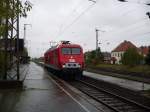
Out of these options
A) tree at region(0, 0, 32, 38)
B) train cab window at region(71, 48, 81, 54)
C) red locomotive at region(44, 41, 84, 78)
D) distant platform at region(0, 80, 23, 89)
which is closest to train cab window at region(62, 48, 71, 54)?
red locomotive at region(44, 41, 84, 78)

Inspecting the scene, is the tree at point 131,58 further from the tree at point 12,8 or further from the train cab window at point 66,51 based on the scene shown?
the tree at point 12,8

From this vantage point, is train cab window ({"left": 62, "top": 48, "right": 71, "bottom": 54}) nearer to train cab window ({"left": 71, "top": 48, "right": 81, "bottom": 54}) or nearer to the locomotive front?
the locomotive front

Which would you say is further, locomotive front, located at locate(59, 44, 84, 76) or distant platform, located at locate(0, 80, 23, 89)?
locomotive front, located at locate(59, 44, 84, 76)

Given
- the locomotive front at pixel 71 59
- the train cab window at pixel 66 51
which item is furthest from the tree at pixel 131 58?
the train cab window at pixel 66 51

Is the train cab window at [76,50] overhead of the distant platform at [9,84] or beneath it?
overhead

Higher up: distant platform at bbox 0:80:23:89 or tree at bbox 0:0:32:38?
tree at bbox 0:0:32:38

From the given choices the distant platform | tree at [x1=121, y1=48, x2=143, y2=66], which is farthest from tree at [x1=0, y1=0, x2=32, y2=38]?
tree at [x1=121, y1=48, x2=143, y2=66]

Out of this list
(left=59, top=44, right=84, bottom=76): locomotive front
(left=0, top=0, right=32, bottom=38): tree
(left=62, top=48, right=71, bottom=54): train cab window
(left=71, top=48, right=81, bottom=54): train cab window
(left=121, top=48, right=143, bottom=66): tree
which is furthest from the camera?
(left=121, top=48, right=143, bottom=66): tree

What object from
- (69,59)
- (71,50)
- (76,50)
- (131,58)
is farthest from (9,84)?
(131,58)

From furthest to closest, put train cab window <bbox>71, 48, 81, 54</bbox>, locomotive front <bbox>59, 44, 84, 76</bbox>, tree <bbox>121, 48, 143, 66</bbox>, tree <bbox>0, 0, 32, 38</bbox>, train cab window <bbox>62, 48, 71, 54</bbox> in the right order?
tree <bbox>121, 48, 143, 66</bbox>
train cab window <bbox>71, 48, 81, 54</bbox>
train cab window <bbox>62, 48, 71, 54</bbox>
locomotive front <bbox>59, 44, 84, 76</bbox>
tree <bbox>0, 0, 32, 38</bbox>

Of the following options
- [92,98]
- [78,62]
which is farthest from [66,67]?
[92,98]

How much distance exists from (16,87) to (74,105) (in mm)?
7755

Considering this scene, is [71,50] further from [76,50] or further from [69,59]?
[69,59]

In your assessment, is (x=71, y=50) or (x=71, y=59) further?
(x=71, y=50)
